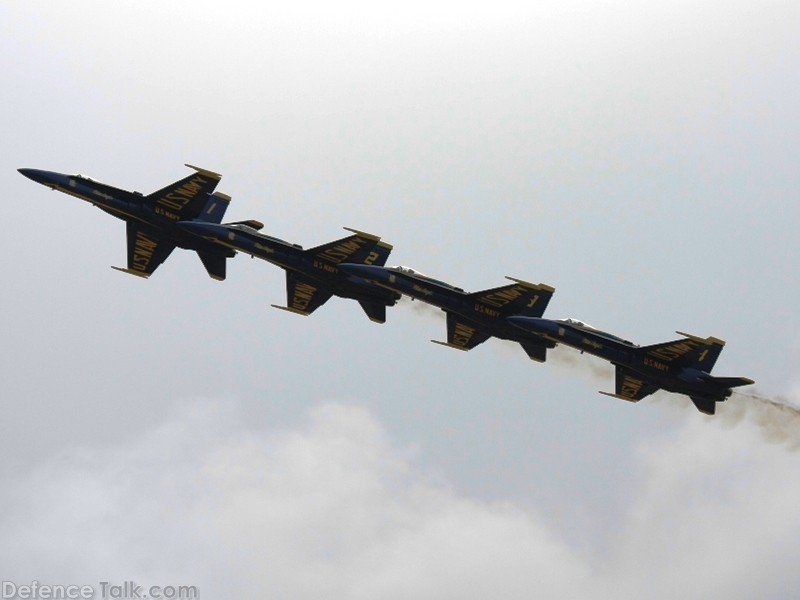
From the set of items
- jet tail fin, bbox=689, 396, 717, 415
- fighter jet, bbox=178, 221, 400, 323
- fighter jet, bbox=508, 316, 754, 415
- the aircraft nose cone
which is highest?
the aircraft nose cone

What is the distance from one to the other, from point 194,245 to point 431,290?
16.8 metres

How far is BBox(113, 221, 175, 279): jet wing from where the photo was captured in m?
124

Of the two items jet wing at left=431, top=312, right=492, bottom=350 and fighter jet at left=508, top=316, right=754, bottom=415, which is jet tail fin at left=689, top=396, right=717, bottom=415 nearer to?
fighter jet at left=508, top=316, right=754, bottom=415

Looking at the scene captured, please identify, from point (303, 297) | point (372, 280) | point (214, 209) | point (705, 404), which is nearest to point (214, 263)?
point (214, 209)

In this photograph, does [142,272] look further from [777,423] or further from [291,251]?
[777,423]

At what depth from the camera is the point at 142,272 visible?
124 m

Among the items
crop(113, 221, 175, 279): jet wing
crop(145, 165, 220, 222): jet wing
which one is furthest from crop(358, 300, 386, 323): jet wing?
crop(113, 221, 175, 279): jet wing

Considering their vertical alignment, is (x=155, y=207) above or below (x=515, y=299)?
above

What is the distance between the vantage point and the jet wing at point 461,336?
413ft

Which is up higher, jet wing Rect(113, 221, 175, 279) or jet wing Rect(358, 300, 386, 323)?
jet wing Rect(113, 221, 175, 279)

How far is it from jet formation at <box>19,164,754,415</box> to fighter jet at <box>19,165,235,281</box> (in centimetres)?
7

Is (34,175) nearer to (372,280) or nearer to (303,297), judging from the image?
(303,297)

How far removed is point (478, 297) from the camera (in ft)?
403

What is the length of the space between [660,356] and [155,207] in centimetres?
3670
